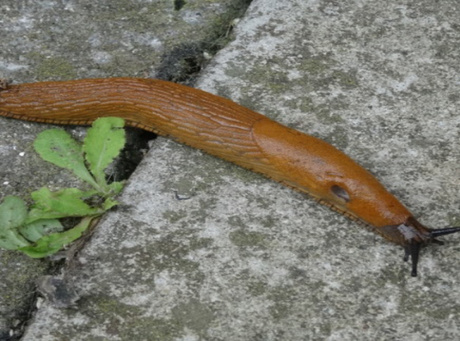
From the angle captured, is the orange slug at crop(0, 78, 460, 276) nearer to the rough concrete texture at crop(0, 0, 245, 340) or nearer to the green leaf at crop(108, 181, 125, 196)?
the rough concrete texture at crop(0, 0, 245, 340)

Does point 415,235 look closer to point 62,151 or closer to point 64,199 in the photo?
point 64,199

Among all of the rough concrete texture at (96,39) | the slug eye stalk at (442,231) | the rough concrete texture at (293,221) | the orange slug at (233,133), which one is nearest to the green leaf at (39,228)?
the rough concrete texture at (293,221)

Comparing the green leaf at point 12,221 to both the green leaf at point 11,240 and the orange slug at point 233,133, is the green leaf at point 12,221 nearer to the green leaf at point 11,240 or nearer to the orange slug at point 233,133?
Result: the green leaf at point 11,240

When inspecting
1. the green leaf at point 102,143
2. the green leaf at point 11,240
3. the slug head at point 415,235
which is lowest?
the green leaf at point 11,240

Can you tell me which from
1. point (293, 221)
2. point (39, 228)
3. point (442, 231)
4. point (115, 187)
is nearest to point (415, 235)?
point (442, 231)

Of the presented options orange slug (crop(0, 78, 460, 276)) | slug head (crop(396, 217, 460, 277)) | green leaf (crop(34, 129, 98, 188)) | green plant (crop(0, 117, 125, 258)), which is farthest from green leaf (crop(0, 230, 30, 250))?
slug head (crop(396, 217, 460, 277))

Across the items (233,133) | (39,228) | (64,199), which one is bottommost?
(39,228)

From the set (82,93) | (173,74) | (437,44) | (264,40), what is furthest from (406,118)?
(82,93)

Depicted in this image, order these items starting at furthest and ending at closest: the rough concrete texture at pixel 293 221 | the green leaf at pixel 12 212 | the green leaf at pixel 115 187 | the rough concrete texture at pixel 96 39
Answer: the rough concrete texture at pixel 96 39 < the green leaf at pixel 115 187 < the green leaf at pixel 12 212 < the rough concrete texture at pixel 293 221
